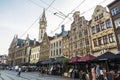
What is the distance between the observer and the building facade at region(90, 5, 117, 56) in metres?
25.2

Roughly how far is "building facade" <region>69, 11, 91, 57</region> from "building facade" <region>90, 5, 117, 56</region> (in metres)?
1.73

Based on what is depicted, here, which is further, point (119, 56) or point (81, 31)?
point (81, 31)

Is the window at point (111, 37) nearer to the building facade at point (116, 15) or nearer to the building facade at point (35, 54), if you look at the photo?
the building facade at point (116, 15)

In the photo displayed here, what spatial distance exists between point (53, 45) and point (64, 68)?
17.2m

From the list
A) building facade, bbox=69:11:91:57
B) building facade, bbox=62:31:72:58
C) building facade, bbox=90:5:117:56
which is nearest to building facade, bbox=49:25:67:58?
building facade, bbox=62:31:72:58

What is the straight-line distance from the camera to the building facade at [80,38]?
3121 centimetres

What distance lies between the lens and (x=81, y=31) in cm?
3341

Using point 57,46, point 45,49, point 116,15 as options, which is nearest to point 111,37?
point 116,15

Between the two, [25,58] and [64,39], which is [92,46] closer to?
[64,39]

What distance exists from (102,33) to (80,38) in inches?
279

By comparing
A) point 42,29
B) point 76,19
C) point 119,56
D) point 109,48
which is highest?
point 42,29

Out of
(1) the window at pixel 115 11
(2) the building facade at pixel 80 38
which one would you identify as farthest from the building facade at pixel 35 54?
(1) the window at pixel 115 11

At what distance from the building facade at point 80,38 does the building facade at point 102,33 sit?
1729mm

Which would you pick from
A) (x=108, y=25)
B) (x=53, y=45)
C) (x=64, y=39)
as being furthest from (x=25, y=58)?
(x=108, y=25)
